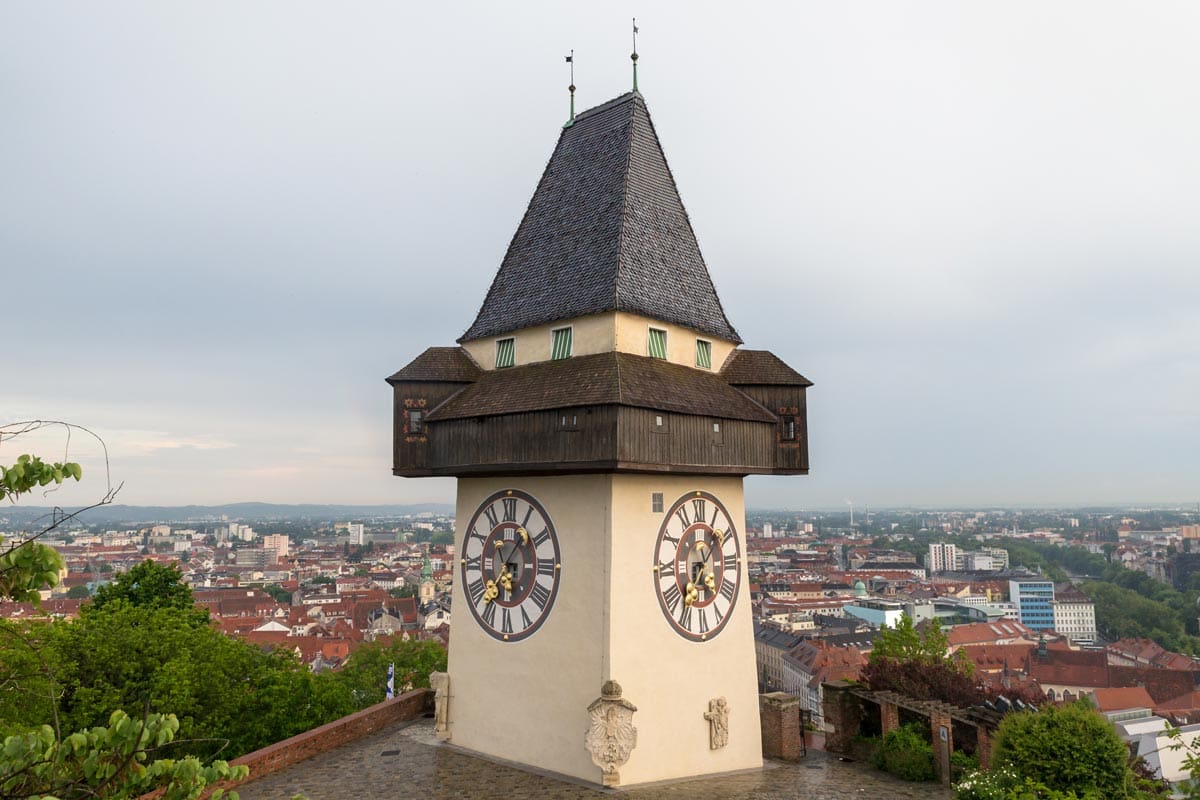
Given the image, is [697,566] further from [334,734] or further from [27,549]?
[27,549]

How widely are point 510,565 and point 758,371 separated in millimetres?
5801

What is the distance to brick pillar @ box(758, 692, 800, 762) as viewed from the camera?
15.1 meters

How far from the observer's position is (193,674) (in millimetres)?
19328

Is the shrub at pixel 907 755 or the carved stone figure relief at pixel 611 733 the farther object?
the shrub at pixel 907 755

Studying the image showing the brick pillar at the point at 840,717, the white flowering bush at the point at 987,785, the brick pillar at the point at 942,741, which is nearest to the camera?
the white flowering bush at the point at 987,785

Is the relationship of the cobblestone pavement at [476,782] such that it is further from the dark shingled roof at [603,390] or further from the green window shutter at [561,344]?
the green window shutter at [561,344]

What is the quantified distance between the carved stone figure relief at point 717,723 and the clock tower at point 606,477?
3cm

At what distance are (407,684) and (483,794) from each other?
2380 centimetres

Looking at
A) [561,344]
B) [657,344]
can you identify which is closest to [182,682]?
[561,344]

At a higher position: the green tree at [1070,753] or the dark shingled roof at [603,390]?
the dark shingled roof at [603,390]

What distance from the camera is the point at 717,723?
44.6 feet

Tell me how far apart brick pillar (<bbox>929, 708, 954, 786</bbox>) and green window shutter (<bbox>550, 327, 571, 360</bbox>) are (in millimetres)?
9205

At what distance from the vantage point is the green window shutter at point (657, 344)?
1427cm

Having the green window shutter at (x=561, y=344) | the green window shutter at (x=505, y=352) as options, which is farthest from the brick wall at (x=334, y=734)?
the green window shutter at (x=561, y=344)
